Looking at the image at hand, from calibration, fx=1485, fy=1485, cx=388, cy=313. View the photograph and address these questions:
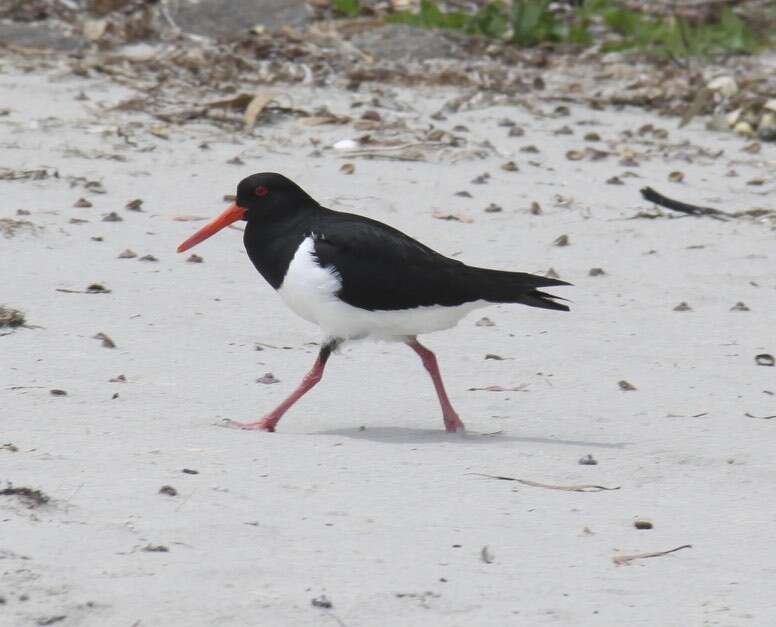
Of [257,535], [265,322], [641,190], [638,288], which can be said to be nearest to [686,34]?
[641,190]

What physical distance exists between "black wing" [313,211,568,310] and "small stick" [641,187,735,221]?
8.87 feet

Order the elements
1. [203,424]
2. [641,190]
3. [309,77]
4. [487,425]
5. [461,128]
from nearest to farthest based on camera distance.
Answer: [203,424]
[487,425]
[641,190]
[461,128]
[309,77]

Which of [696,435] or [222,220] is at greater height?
[222,220]

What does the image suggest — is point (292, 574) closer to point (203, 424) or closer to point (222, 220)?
point (203, 424)

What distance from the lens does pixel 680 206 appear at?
304 inches

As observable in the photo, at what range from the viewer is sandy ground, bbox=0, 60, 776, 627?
11.4ft

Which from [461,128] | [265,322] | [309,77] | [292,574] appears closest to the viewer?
[292,574]

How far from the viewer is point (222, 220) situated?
5395mm

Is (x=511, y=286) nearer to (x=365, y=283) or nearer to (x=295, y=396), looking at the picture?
(x=365, y=283)

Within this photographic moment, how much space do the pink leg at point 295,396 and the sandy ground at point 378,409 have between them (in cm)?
15

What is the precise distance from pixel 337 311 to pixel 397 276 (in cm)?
23

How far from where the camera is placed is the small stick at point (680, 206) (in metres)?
7.62

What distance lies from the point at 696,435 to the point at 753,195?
378 cm

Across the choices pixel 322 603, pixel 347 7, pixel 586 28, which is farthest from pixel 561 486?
pixel 586 28
